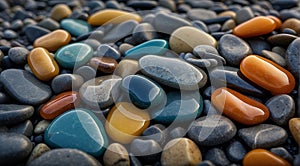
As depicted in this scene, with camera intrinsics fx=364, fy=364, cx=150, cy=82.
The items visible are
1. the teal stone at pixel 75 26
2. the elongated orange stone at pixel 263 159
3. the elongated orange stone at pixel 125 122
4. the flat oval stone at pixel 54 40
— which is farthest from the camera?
the teal stone at pixel 75 26

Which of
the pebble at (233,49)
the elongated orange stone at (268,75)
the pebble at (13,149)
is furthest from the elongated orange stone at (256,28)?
the pebble at (13,149)

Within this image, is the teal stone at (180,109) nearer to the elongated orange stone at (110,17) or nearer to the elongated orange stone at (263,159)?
the elongated orange stone at (263,159)

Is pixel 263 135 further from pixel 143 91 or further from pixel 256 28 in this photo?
pixel 256 28

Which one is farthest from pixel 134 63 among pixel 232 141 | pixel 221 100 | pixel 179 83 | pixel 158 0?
pixel 158 0

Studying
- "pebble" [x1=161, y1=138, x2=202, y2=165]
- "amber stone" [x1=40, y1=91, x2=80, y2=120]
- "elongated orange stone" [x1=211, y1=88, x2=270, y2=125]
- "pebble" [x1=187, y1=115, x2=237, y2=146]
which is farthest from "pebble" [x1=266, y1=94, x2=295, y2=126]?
"amber stone" [x1=40, y1=91, x2=80, y2=120]

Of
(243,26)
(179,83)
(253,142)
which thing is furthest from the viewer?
(243,26)

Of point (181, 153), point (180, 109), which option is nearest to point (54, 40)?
point (180, 109)

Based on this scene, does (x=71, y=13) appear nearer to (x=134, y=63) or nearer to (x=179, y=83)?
(x=134, y=63)
